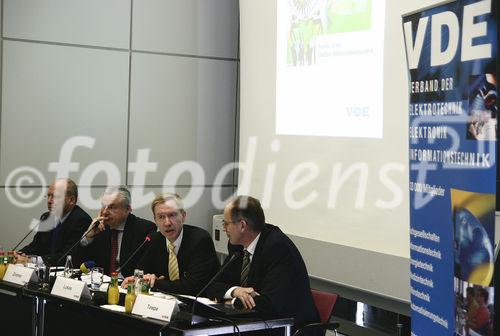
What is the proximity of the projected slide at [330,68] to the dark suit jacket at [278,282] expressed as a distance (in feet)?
5.23

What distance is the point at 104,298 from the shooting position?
3893mm

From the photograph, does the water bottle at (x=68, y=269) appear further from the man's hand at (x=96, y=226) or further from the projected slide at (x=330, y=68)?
the projected slide at (x=330, y=68)

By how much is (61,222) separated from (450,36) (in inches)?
143

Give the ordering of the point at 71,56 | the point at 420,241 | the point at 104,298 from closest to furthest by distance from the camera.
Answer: the point at 420,241 → the point at 104,298 → the point at 71,56

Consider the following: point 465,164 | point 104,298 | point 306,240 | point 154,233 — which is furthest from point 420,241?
point 306,240

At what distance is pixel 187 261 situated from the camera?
14.6 ft

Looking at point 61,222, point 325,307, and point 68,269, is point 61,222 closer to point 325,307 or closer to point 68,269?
point 68,269

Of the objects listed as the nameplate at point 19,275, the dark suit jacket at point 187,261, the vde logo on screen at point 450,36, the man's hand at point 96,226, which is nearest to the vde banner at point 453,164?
the vde logo on screen at point 450,36

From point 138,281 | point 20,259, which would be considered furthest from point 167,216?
point 20,259

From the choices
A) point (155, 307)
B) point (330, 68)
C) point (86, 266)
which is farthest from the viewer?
point (330, 68)

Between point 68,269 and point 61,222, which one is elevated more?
point 61,222

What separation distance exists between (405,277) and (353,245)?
0.61 meters

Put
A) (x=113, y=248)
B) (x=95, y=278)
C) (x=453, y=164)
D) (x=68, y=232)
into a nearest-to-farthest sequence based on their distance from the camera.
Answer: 1. (x=453, y=164)
2. (x=95, y=278)
3. (x=113, y=248)
4. (x=68, y=232)

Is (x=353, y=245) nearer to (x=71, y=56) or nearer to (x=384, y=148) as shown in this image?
(x=384, y=148)
